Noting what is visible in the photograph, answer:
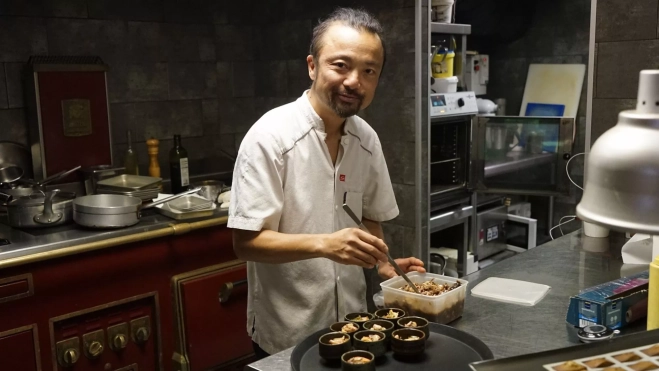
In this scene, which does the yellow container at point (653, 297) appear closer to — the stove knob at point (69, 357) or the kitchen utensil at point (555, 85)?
the stove knob at point (69, 357)

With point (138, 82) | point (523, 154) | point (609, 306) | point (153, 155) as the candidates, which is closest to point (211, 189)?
point (153, 155)

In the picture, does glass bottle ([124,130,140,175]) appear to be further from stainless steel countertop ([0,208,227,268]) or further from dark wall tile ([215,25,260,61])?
dark wall tile ([215,25,260,61])

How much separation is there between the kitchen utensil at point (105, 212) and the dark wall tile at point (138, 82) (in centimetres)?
69

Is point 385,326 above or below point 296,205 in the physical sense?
below

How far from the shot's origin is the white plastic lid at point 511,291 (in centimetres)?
158

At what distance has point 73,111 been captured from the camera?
268 cm

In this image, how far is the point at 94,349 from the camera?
90.4 inches

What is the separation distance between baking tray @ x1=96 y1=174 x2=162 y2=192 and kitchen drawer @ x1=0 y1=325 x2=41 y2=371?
0.69 metres

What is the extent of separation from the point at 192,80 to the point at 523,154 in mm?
1863

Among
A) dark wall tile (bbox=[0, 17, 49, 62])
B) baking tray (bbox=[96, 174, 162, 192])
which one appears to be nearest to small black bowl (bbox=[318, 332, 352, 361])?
baking tray (bbox=[96, 174, 162, 192])

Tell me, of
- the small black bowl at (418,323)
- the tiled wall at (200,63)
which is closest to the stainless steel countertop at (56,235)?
the tiled wall at (200,63)

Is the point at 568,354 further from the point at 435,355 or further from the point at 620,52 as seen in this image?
the point at 620,52

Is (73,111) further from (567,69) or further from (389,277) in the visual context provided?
(567,69)

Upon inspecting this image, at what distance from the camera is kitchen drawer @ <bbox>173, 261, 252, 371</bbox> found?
99.7 inches
